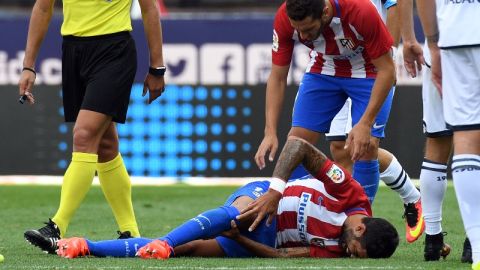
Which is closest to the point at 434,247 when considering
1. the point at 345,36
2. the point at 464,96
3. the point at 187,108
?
the point at 464,96

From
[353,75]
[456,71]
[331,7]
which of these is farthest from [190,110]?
[456,71]

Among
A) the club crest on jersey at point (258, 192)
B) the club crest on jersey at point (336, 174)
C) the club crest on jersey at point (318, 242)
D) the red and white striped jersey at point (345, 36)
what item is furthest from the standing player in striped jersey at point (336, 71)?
the club crest on jersey at point (318, 242)

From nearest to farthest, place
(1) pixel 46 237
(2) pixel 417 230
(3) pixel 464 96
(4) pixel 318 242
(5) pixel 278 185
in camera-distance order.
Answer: (3) pixel 464 96 → (5) pixel 278 185 → (4) pixel 318 242 → (1) pixel 46 237 → (2) pixel 417 230

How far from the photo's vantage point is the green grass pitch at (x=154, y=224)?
6.21 metres

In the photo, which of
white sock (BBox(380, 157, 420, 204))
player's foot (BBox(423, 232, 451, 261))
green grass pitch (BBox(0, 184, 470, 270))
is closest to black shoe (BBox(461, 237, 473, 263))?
green grass pitch (BBox(0, 184, 470, 270))

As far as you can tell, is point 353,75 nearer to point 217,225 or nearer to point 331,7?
point 331,7

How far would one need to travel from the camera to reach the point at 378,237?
21.0ft

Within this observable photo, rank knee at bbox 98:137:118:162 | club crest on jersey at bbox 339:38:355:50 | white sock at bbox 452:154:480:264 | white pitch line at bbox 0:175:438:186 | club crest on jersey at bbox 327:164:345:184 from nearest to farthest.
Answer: white sock at bbox 452:154:480:264 < club crest on jersey at bbox 327:164:345:184 < club crest on jersey at bbox 339:38:355:50 < knee at bbox 98:137:118:162 < white pitch line at bbox 0:175:438:186

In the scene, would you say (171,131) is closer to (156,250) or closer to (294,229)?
(294,229)

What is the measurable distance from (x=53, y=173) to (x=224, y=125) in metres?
1.96

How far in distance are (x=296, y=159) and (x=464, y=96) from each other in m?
1.02

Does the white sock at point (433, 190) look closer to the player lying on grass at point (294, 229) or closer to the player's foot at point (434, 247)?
the player's foot at point (434, 247)

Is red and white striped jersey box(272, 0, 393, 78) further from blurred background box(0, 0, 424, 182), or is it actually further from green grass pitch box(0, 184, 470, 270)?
blurred background box(0, 0, 424, 182)

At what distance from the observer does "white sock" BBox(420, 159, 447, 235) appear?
6656 mm
